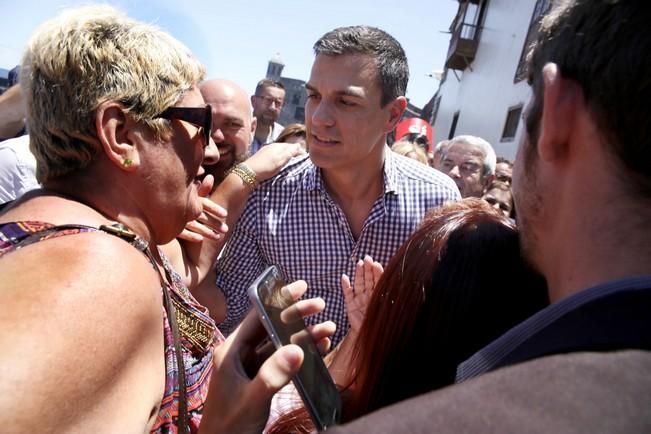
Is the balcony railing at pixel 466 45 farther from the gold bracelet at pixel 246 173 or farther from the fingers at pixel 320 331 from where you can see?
the fingers at pixel 320 331

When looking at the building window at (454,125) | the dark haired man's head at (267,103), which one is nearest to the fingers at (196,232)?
the dark haired man's head at (267,103)

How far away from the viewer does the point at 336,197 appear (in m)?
2.60

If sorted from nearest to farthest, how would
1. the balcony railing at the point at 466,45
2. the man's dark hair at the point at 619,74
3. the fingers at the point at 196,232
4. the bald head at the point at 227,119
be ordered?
the man's dark hair at the point at 619,74
the fingers at the point at 196,232
the bald head at the point at 227,119
the balcony railing at the point at 466,45

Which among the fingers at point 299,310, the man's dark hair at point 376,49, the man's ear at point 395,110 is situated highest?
the man's dark hair at point 376,49

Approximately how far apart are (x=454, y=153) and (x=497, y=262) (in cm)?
349

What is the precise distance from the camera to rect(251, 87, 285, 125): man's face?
20.0 ft

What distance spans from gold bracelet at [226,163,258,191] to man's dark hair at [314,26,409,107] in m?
0.75

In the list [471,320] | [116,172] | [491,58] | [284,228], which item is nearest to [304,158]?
[284,228]

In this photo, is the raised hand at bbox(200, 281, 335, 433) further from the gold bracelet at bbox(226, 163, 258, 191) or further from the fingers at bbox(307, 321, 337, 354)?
the gold bracelet at bbox(226, 163, 258, 191)

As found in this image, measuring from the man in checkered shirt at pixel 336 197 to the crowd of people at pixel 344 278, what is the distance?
1.24 feet

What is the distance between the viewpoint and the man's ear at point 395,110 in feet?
9.00

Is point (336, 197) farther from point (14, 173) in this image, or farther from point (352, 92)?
point (14, 173)

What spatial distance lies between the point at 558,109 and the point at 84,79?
1.11 metres

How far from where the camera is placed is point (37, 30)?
1310 millimetres
